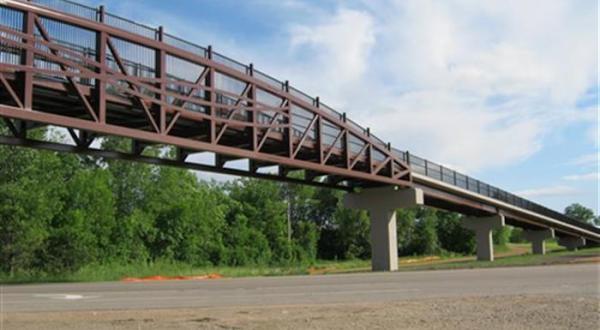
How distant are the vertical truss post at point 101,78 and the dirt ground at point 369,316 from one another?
10.7 meters

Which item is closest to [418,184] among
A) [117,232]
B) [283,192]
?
[117,232]

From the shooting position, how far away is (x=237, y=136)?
30.8 meters

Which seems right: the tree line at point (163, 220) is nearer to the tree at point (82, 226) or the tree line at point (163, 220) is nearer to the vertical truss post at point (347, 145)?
the tree at point (82, 226)

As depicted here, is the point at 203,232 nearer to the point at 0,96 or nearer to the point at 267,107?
the point at 267,107

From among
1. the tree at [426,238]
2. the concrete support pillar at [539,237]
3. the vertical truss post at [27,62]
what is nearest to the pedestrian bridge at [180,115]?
the vertical truss post at [27,62]

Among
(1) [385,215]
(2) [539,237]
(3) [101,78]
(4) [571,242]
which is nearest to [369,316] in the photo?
(3) [101,78]

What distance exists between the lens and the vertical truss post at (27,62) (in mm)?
20141

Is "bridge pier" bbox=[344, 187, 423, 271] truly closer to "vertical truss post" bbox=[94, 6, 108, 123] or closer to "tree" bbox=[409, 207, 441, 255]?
"vertical truss post" bbox=[94, 6, 108, 123]

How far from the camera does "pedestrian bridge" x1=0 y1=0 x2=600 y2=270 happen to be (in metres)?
20.9

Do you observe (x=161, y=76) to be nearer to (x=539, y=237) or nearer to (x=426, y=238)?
(x=539, y=237)

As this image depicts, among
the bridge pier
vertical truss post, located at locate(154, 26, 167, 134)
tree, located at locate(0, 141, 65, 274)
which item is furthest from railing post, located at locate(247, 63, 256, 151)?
tree, located at locate(0, 141, 65, 274)

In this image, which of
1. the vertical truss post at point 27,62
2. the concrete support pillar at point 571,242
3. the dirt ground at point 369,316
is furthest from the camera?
the concrete support pillar at point 571,242

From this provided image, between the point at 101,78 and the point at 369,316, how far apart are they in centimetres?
1500

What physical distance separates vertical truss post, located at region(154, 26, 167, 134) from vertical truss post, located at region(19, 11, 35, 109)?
5.33 metres
